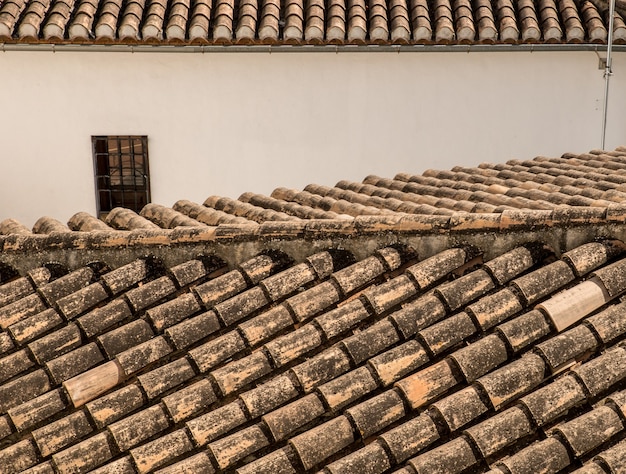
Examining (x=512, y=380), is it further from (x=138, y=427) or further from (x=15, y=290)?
(x=15, y=290)

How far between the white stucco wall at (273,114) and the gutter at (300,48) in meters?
0.14

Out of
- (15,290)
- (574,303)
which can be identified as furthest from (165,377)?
(574,303)

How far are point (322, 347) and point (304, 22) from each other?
32.6 ft

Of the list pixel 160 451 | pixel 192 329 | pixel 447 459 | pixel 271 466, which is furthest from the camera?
pixel 192 329

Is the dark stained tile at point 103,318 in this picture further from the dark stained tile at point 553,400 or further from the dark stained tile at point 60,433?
the dark stained tile at point 553,400

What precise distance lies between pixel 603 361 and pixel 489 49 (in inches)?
452

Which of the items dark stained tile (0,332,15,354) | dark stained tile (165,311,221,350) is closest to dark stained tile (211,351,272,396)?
dark stained tile (165,311,221,350)

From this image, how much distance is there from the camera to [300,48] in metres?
15.6

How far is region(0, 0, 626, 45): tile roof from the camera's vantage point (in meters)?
14.4

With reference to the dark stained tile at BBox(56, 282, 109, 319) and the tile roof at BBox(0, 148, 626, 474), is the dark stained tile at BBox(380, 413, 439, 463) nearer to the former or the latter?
the tile roof at BBox(0, 148, 626, 474)

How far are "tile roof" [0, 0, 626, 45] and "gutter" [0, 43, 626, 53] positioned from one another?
1.78 ft

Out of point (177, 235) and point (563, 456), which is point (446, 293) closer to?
point (563, 456)

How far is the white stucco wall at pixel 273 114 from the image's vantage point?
15.9 m

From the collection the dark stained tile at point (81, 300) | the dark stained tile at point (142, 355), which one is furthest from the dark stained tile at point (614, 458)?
the dark stained tile at point (81, 300)
